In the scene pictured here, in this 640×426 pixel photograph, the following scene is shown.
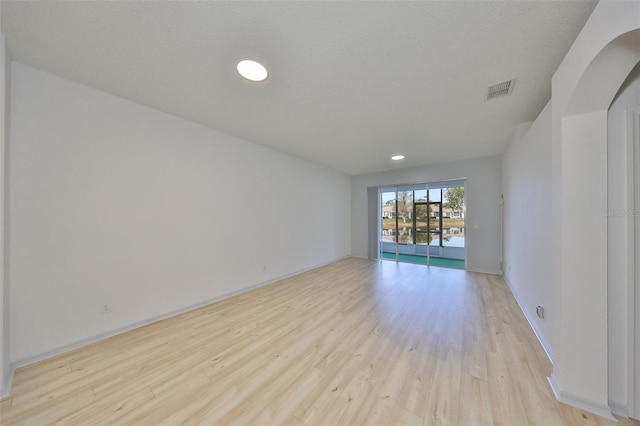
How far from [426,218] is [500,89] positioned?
4.90 meters

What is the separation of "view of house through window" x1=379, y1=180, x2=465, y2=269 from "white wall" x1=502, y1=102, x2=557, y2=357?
2.55 meters

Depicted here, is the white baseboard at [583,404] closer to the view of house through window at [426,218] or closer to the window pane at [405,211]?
the view of house through window at [426,218]

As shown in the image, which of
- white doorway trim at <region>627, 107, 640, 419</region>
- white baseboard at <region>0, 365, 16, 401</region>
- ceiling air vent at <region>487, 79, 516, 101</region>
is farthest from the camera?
ceiling air vent at <region>487, 79, 516, 101</region>

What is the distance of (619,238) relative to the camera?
135 centimetres

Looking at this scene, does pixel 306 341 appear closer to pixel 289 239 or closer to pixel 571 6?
pixel 289 239

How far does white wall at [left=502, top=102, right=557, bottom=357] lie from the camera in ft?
6.43

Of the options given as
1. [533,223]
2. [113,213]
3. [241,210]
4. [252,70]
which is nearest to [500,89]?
[533,223]

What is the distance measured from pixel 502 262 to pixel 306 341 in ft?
15.2

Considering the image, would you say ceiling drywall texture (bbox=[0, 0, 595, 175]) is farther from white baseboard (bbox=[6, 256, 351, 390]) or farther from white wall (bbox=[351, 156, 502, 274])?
white baseboard (bbox=[6, 256, 351, 390])

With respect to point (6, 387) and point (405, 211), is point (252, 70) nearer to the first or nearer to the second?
point (6, 387)

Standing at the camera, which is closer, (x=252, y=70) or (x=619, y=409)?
(x=619, y=409)

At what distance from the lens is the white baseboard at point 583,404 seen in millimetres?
1345

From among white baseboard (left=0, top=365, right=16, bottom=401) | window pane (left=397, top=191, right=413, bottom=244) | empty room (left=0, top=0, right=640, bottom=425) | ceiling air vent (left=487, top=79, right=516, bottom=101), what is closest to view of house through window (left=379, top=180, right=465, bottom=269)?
window pane (left=397, top=191, right=413, bottom=244)

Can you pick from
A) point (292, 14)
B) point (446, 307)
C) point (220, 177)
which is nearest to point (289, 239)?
point (220, 177)
